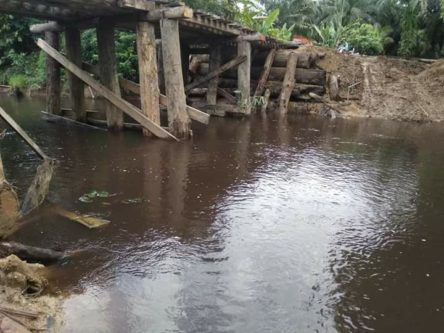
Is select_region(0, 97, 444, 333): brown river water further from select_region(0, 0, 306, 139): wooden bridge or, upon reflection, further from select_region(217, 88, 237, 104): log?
select_region(217, 88, 237, 104): log

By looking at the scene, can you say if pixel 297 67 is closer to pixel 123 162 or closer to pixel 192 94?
pixel 192 94

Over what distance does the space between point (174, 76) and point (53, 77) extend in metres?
3.96

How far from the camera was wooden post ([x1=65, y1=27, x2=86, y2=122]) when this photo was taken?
10241 mm

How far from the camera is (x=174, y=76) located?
8688 millimetres

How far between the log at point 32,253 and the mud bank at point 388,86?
1160 cm

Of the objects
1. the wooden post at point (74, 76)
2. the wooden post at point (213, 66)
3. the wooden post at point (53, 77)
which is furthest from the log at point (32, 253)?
the wooden post at point (213, 66)

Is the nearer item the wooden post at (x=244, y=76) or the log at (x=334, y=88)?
the wooden post at (x=244, y=76)

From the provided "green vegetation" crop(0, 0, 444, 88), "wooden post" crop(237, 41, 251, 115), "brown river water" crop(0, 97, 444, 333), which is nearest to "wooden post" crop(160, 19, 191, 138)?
"brown river water" crop(0, 97, 444, 333)

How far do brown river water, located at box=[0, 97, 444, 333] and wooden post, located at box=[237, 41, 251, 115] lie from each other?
4395mm

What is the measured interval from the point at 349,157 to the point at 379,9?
15.6 metres

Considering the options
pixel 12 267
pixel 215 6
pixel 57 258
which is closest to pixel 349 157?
pixel 57 258

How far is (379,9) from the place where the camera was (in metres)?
20.9

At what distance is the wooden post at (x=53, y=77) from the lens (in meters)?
10.7

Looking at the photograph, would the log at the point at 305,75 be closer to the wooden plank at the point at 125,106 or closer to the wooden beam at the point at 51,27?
the wooden plank at the point at 125,106
